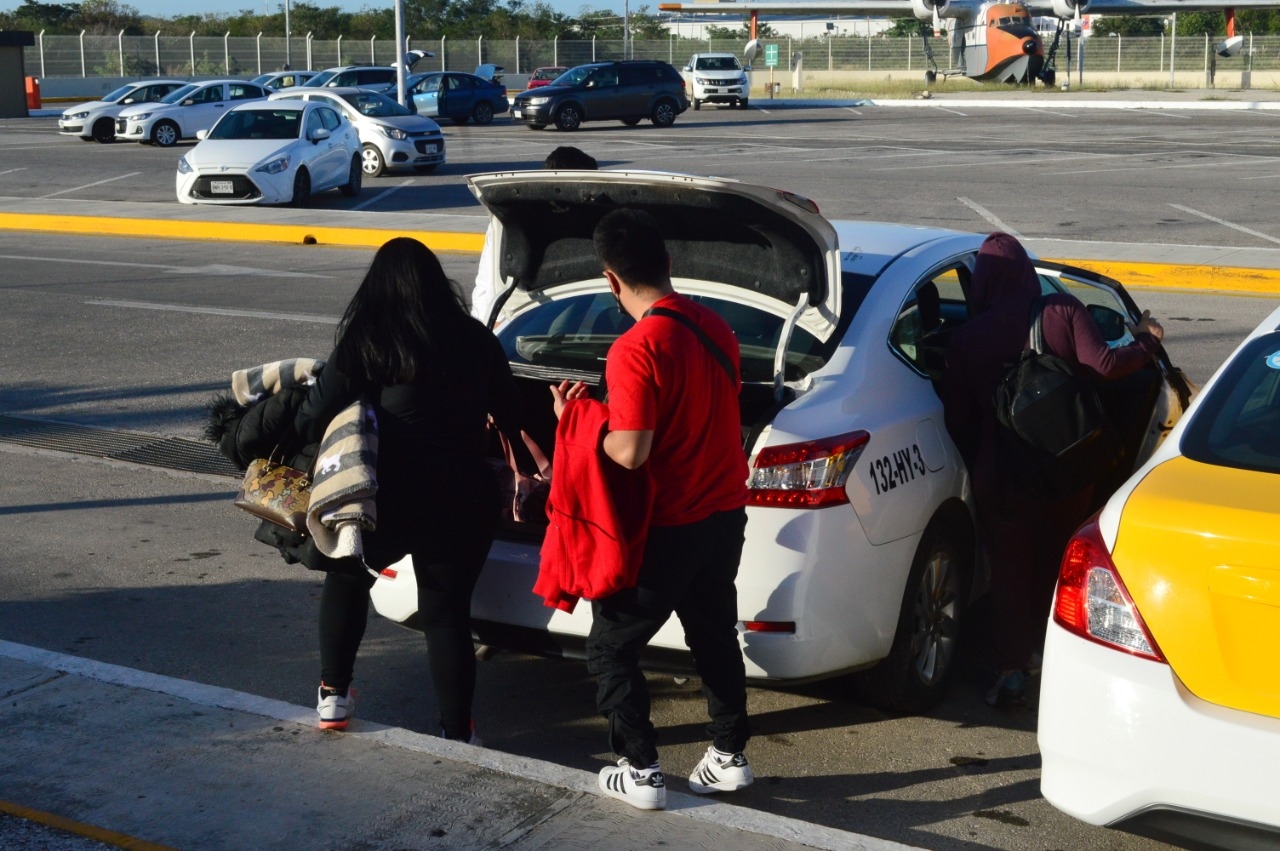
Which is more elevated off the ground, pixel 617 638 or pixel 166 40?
pixel 166 40

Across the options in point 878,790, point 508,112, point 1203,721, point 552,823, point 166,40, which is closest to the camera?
point 1203,721

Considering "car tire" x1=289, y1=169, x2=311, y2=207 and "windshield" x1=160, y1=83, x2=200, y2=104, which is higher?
"windshield" x1=160, y1=83, x2=200, y2=104

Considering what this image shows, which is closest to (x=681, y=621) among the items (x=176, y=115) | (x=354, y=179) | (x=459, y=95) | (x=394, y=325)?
(x=394, y=325)

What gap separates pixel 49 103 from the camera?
55.5 meters

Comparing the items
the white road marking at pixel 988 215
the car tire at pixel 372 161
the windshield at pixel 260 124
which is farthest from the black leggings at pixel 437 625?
the car tire at pixel 372 161

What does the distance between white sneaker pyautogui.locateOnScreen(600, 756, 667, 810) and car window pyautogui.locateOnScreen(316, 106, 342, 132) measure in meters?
19.6

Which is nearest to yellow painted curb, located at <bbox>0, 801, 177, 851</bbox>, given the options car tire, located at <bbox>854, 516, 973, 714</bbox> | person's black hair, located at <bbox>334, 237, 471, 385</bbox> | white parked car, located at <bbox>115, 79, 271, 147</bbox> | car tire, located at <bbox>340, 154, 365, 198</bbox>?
person's black hair, located at <bbox>334, 237, 471, 385</bbox>

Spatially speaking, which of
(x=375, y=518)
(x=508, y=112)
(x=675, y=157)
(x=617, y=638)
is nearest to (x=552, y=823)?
(x=617, y=638)

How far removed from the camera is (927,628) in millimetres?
4789

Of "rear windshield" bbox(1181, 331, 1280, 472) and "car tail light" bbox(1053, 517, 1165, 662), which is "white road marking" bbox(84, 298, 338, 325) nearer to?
"rear windshield" bbox(1181, 331, 1280, 472)

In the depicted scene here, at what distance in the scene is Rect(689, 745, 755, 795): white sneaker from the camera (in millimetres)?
4121

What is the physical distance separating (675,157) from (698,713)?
25538mm

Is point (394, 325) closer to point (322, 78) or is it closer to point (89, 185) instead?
point (89, 185)

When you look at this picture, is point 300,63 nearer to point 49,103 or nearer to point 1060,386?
point 49,103
